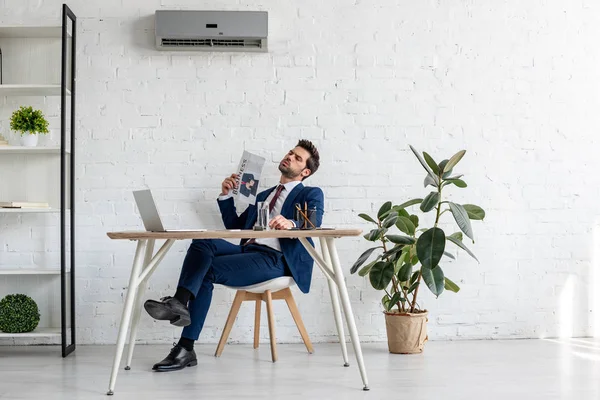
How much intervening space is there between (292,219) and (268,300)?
50 centimetres

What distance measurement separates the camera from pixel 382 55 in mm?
4477

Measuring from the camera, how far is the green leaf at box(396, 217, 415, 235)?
3996 millimetres

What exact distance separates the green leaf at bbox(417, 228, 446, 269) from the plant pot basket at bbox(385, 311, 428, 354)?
0.50 metres

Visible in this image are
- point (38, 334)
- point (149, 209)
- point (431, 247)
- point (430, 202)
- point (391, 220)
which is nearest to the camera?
point (149, 209)

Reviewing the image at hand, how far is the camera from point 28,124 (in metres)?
4.08

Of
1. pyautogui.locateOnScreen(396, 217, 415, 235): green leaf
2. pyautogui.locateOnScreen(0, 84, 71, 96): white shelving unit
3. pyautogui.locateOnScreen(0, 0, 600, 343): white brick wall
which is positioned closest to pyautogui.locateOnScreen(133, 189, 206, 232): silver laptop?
pyautogui.locateOnScreen(0, 0, 600, 343): white brick wall

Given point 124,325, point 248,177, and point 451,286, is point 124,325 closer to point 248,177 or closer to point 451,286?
point 248,177

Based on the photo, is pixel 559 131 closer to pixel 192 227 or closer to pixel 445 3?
pixel 445 3

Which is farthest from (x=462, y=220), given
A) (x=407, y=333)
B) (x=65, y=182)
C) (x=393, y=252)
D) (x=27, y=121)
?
(x=27, y=121)

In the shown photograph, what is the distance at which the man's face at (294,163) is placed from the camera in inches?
161

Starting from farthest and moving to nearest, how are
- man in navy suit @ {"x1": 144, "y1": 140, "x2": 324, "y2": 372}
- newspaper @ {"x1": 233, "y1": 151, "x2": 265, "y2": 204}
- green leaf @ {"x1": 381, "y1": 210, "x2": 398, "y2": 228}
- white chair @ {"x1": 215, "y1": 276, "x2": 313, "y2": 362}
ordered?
newspaper @ {"x1": 233, "y1": 151, "x2": 265, "y2": 204} < green leaf @ {"x1": 381, "y1": 210, "x2": 398, "y2": 228} < white chair @ {"x1": 215, "y1": 276, "x2": 313, "y2": 362} < man in navy suit @ {"x1": 144, "y1": 140, "x2": 324, "y2": 372}

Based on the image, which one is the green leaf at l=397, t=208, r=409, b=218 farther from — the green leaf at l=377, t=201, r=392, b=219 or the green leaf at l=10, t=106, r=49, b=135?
the green leaf at l=10, t=106, r=49, b=135

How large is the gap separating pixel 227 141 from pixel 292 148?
399 millimetres

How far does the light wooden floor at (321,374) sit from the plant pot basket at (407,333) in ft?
0.23
